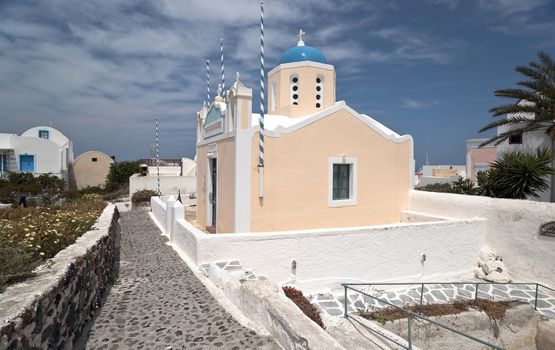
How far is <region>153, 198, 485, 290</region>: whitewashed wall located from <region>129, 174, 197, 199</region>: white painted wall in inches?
507

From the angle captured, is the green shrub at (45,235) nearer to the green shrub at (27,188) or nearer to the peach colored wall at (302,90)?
the peach colored wall at (302,90)

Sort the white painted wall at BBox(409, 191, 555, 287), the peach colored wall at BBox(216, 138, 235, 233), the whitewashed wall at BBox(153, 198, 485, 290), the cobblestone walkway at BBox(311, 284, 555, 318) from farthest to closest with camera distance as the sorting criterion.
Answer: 1. the peach colored wall at BBox(216, 138, 235, 233)
2. the white painted wall at BBox(409, 191, 555, 287)
3. the cobblestone walkway at BBox(311, 284, 555, 318)
4. the whitewashed wall at BBox(153, 198, 485, 290)

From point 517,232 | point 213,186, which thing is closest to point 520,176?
point 517,232

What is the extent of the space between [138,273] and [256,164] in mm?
3725

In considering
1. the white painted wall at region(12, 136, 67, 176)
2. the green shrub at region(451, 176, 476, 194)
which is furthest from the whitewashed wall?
the white painted wall at region(12, 136, 67, 176)

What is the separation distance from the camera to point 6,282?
3324 mm

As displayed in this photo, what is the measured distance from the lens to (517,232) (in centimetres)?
916

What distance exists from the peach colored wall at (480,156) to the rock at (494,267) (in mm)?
14421

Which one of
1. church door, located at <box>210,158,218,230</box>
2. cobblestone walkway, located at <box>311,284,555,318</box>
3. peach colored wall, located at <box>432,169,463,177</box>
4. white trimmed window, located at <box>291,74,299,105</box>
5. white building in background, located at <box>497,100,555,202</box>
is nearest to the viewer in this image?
cobblestone walkway, located at <box>311,284,555,318</box>

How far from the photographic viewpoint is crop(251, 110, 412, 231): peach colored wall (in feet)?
29.6

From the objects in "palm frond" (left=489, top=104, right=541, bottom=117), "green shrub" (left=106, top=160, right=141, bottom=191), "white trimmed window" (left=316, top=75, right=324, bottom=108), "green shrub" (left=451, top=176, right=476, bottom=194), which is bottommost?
"green shrub" (left=451, top=176, right=476, bottom=194)

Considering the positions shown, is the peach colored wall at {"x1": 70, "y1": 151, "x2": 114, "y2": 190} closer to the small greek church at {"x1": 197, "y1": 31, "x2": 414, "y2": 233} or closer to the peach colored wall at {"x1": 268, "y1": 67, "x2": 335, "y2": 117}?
the small greek church at {"x1": 197, "y1": 31, "x2": 414, "y2": 233}

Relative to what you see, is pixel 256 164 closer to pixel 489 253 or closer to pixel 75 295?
pixel 75 295

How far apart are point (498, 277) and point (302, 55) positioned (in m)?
9.09
